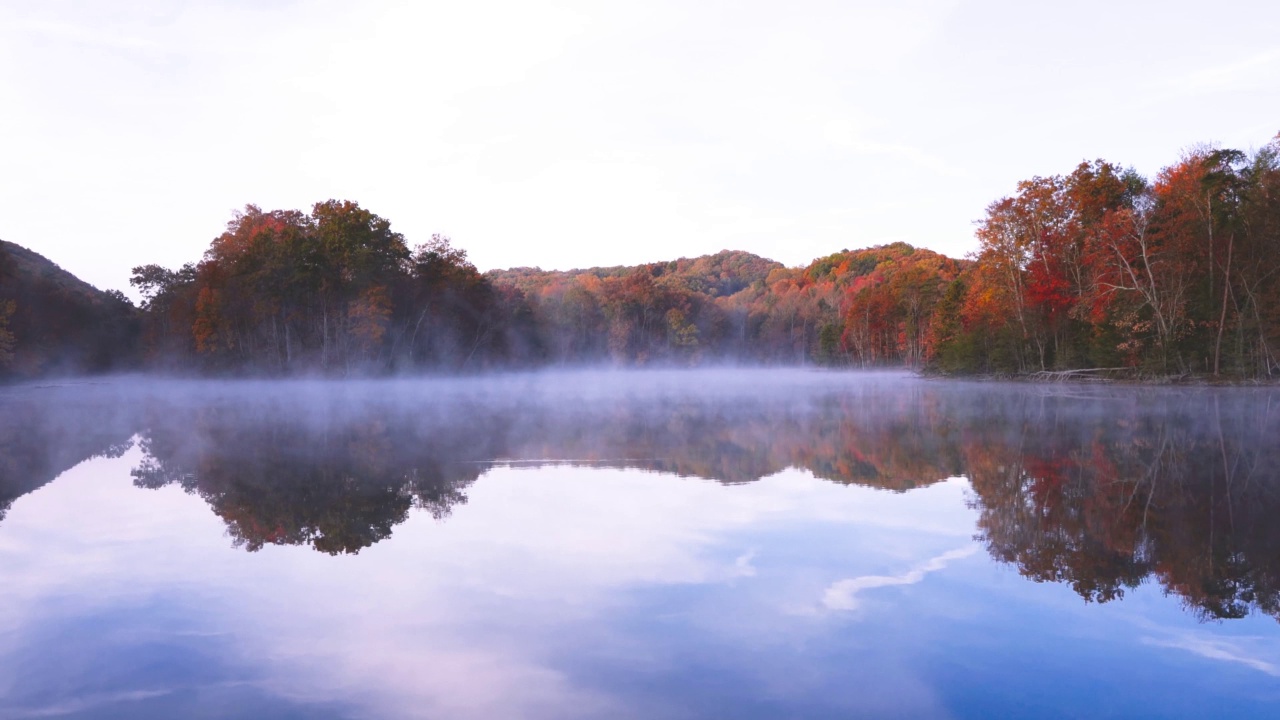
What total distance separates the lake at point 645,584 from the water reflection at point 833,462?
6 cm

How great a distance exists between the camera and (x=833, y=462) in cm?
1069

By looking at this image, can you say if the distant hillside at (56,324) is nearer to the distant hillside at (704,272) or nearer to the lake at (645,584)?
the lake at (645,584)

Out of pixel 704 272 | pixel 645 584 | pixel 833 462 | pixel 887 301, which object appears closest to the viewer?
pixel 645 584

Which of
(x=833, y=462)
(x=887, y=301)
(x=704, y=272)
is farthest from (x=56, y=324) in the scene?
(x=704, y=272)

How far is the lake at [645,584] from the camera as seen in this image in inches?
144

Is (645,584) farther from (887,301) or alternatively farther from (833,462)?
(887,301)

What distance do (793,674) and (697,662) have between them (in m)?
0.46

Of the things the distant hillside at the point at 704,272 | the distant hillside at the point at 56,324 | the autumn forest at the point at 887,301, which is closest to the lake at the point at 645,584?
the autumn forest at the point at 887,301

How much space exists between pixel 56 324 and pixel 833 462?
6041 cm

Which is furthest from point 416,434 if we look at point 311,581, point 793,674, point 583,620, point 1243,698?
point 1243,698

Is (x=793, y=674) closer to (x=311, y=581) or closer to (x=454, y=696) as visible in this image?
(x=454, y=696)

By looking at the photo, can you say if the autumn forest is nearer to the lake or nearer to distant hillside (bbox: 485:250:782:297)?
the lake

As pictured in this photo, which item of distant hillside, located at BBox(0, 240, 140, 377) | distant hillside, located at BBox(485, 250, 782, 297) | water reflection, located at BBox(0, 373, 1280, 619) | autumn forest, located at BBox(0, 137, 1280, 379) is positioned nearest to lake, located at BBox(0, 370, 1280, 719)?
water reflection, located at BBox(0, 373, 1280, 619)

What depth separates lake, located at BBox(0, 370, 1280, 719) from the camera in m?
3.65
